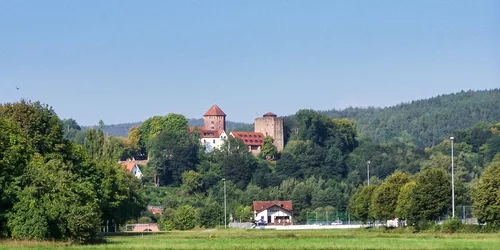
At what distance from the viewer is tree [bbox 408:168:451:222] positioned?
84.4 m

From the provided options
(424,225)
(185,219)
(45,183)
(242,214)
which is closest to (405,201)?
(424,225)

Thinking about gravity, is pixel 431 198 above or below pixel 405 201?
above

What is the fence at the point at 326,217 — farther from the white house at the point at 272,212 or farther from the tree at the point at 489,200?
the tree at the point at 489,200

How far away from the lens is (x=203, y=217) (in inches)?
5084

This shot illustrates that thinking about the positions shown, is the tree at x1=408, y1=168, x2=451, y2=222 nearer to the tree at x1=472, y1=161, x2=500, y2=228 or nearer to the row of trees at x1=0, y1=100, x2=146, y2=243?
the tree at x1=472, y1=161, x2=500, y2=228

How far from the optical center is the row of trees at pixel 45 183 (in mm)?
59125

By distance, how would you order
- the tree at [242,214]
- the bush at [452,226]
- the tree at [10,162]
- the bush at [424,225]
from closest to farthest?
1. the tree at [10,162]
2. the bush at [452,226]
3. the bush at [424,225]
4. the tree at [242,214]

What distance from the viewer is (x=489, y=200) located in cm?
7675

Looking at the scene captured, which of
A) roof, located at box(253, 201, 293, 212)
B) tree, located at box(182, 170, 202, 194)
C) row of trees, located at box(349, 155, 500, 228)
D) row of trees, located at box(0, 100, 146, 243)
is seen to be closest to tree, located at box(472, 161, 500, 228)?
row of trees, located at box(349, 155, 500, 228)

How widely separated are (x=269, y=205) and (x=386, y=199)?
56.6m

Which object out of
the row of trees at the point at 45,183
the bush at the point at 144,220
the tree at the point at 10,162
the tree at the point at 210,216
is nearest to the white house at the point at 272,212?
the bush at the point at 144,220

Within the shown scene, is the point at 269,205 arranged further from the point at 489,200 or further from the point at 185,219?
the point at 489,200

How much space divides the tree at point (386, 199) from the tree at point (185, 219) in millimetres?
29222

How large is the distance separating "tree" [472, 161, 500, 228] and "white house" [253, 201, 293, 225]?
73741 millimetres
